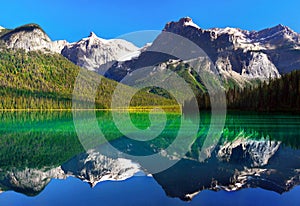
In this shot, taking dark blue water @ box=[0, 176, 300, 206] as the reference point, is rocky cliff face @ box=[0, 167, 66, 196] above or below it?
above

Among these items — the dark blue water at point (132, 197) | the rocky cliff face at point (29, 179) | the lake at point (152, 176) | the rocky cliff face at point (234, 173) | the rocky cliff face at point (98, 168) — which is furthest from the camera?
the rocky cliff face at point (98, 168)

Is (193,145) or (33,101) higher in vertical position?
(33,101)

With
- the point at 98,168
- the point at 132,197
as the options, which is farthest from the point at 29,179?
the point at 132,197

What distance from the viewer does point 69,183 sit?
43.2ft

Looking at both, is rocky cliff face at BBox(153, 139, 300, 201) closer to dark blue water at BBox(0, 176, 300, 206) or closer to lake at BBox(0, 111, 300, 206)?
lake at BBox(0, 111, 300, 206)

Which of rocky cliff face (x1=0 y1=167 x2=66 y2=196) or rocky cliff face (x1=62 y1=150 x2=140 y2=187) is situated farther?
rocky cliff face (x1=62 y1=150 x2=140 y2=187)

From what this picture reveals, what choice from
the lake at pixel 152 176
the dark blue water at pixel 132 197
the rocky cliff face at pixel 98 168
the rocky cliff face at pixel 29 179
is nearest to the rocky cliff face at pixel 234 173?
the lake at pixel 152 176

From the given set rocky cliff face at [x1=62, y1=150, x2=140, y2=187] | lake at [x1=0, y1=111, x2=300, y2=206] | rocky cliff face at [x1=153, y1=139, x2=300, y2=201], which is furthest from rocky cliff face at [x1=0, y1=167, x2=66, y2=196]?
rocky cliff face at [x1=153, y1=139, x2=300, y2=201]

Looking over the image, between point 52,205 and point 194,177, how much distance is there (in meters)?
6.23

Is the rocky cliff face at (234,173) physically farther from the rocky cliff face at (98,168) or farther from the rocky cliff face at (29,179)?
the rocky cliff face at (29,179)

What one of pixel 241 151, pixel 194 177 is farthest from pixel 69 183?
pixel 241 151

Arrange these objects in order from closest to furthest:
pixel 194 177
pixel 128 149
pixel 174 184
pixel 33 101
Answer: pixel 174 184, pixel 194 177, pixel 128 149, pixel 33 101

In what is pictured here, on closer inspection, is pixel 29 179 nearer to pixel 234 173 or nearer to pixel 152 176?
pixel 152 176

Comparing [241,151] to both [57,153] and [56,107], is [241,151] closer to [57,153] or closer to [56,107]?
[57,153]
